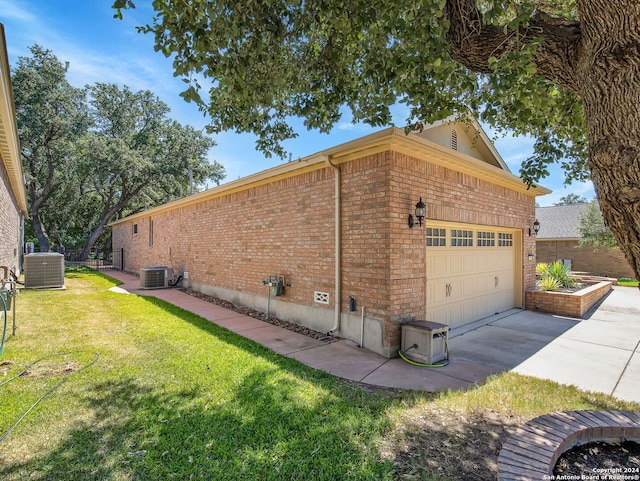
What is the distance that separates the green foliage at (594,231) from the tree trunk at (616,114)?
61.8 feet

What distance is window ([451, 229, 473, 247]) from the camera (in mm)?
6805

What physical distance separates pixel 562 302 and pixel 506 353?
13.6 feet

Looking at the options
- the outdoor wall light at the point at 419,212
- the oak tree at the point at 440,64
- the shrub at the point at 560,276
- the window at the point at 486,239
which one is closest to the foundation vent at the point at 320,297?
the outdoor wall light at the point at 419,212

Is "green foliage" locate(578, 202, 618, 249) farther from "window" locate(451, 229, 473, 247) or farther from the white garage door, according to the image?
"window" locate(451, 229, 473, 247)

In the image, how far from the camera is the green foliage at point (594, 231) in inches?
653

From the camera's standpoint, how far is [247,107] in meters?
5.21

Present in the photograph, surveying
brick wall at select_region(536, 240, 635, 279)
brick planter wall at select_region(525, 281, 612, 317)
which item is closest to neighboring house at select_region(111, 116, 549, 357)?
brick planter wall at select_region(525, 281, 612, 317)

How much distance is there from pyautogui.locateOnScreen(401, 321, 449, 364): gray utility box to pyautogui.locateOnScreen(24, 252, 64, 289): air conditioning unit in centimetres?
1168

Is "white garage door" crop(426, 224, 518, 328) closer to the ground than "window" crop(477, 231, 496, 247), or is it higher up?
closer to the ground

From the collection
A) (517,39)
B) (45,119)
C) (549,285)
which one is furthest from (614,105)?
(45,119)

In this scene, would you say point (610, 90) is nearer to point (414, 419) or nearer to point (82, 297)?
point (414, 419)

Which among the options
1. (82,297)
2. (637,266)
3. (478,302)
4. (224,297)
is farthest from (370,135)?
(82,297)

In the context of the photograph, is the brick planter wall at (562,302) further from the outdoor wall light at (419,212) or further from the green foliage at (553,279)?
the outdoor wall light at (419,212)

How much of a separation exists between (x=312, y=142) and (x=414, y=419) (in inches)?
334
